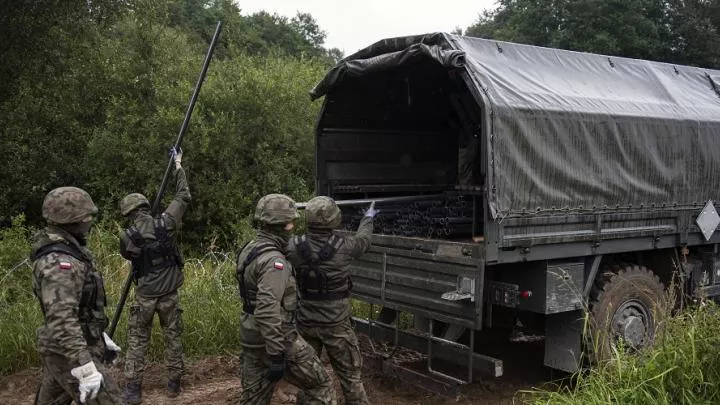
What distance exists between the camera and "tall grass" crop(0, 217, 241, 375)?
599 centimetres

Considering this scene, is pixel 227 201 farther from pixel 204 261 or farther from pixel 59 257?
pixel 59 257

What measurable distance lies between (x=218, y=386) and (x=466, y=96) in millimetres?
3576

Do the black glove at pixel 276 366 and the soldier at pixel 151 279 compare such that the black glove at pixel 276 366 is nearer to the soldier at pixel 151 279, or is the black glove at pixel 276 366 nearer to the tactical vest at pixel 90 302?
the tactical vest at pixel 90 302

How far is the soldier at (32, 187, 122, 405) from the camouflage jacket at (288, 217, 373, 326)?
1332 millimetres

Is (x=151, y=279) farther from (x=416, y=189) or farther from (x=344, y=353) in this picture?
(x=416, y=189)

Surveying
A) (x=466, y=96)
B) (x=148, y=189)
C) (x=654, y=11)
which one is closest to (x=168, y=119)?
(x=148, y=189)

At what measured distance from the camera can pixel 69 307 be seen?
344cm

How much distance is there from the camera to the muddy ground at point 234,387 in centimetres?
524

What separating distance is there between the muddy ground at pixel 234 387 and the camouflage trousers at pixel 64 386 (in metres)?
1.57

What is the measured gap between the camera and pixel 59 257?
3.51m

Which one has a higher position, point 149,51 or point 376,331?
point 149,51

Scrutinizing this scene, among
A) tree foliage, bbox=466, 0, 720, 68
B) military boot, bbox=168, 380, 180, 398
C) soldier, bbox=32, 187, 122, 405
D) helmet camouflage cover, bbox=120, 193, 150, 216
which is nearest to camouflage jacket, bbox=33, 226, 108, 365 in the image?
soldier, bbox=32, 187, 122, 405

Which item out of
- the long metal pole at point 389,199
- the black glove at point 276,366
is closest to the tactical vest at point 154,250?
A: the long metal pole at point 389,199

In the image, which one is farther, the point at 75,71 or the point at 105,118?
the point at 105,118
